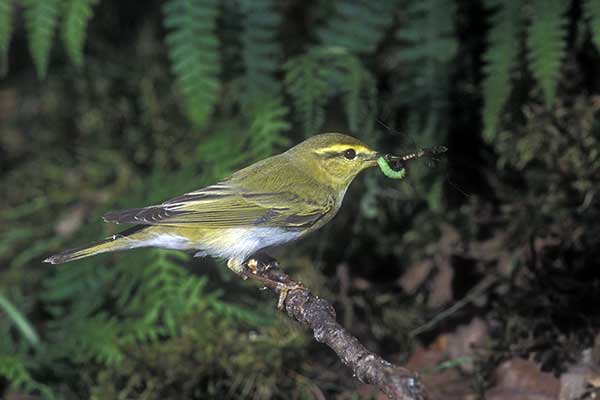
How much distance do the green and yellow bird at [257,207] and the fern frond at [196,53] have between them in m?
0.57

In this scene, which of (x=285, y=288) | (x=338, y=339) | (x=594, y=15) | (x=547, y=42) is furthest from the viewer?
(x=547, y=42)

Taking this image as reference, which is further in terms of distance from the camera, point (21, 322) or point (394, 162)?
point (21, 322)

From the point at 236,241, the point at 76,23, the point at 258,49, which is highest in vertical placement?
the point at 76,23

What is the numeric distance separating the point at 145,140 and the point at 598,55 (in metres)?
3.10

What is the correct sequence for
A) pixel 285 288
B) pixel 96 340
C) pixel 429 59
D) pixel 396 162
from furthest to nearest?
1. pixel 429 59
2. pixel 96 340
3. pixel 396 162
4. pixel 285 288

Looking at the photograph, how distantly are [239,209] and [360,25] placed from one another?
4.66 ft

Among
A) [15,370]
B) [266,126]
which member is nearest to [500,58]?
[266,126]

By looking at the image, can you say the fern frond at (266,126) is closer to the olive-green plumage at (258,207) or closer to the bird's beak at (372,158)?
the olive-green plumage at (258,207)

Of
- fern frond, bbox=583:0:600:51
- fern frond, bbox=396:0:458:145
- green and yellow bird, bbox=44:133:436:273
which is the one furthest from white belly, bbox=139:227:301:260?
fern frond, bbox=583:0:600:51

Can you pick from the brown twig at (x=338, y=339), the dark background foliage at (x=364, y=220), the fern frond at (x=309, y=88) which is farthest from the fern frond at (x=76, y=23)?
the brown twig at (x=338, y=339)

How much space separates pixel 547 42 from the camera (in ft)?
13.7

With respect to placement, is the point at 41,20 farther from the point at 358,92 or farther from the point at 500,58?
the point at 500,58

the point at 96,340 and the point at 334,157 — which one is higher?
the point at 334,157

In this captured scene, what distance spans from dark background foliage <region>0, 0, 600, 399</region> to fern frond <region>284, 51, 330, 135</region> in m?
0.01
